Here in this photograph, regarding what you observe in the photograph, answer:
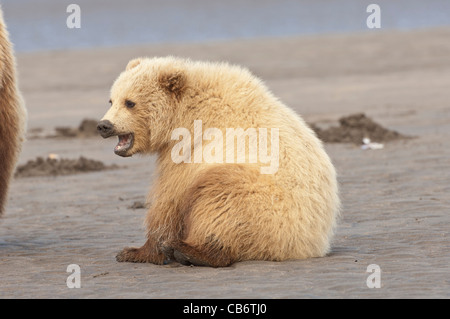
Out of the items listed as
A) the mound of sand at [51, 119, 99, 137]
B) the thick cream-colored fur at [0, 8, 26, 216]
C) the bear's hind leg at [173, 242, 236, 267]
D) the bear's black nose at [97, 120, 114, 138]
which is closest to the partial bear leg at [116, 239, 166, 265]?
the bear's hind leg at [173, 242, 236, 267]

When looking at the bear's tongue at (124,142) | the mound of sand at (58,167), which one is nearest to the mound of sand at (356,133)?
the mound of sand at (58,167)

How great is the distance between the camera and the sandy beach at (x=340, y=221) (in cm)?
609

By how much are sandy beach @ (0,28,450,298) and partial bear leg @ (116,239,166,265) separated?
0.28 feet

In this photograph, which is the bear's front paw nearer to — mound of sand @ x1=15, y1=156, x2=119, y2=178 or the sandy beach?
the sandy beach

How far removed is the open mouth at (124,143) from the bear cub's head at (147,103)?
6cm

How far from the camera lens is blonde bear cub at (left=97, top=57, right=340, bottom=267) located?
21.4ft

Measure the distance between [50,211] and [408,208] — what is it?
Answer: 145 inches

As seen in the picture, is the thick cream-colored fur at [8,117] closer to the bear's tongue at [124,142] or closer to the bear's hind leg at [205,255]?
the bear's tongue at [124,142]

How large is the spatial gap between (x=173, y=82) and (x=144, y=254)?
4.22 feet

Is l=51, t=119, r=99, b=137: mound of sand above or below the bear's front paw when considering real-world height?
above

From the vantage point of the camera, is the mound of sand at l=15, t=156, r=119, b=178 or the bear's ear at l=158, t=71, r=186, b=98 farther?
the mound of sand at l=15, t=156, r=119, b=178

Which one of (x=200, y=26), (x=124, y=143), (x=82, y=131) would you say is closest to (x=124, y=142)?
(x=124, y=143)
